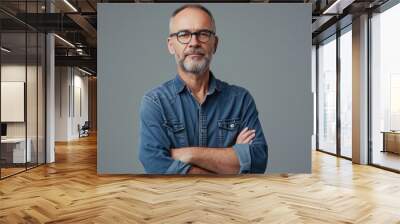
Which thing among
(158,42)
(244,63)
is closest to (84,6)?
(158,42)

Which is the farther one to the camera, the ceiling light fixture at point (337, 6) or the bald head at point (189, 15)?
the ceiling light fixture at point (337, 6)

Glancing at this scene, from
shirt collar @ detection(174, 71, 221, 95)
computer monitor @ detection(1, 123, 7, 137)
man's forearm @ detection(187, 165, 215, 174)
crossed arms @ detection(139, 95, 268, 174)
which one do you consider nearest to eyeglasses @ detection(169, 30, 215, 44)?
shirt collar @ detection(174, 71, 221, 95)

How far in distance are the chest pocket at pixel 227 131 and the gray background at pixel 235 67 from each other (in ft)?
1.85

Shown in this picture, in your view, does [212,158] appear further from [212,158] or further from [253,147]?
[253,147]

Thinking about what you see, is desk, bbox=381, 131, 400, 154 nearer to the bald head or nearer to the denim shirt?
the denim shirt

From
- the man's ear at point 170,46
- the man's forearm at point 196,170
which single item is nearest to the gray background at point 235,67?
the man's ear at point 170,46

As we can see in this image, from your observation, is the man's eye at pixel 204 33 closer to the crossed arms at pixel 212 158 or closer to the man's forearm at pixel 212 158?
the crossed arms at pixel 212 158

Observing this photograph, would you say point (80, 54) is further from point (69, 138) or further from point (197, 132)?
point (197, 132)

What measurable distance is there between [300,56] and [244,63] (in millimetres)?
959

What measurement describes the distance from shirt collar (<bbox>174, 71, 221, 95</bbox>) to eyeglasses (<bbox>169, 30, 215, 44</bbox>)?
556mm

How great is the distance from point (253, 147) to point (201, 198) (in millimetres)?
1710

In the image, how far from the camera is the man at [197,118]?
20.9ft

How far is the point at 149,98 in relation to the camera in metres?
6.65

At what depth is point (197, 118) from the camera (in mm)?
6410
